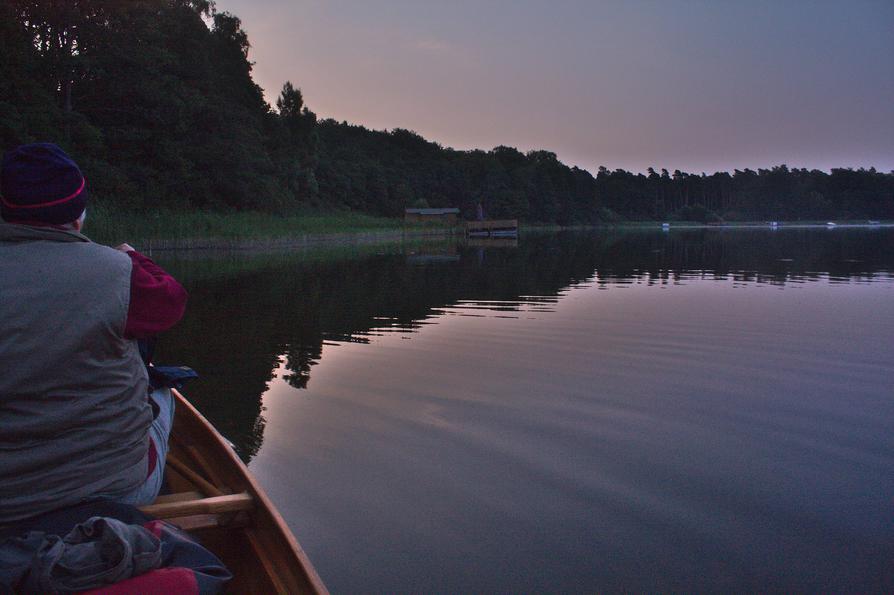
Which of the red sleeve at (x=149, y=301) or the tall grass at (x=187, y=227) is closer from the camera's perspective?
the red sleeve at (x=149, y=301)

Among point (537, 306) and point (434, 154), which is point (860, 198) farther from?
point (537, 306)

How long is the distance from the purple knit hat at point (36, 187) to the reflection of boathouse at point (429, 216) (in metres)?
53.1

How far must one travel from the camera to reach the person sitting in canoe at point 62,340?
190 cm

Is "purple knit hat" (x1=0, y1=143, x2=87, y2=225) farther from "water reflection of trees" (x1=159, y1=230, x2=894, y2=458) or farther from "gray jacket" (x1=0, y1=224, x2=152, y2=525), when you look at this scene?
"water reflection of trees" (x1=159, y1=230, x2=894, y2=458)

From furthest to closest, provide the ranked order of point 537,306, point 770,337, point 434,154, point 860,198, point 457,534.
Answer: point 860,198
point 434,154
point 537,306
point 770,337
point 457,534

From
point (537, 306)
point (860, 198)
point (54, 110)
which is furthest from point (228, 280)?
point (860, 198)

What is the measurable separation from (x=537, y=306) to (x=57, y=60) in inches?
1108

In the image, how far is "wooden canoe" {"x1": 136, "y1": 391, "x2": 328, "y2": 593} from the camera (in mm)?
2275

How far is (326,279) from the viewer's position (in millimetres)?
16531

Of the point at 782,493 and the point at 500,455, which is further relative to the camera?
the point at 500,455

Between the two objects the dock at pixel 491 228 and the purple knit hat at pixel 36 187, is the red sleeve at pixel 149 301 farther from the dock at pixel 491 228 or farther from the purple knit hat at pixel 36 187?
the dock at pixel 491 228

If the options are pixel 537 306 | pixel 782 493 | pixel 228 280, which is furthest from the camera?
pixel 228 280

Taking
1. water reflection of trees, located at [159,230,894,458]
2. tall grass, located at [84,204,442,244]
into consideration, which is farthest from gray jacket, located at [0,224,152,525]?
tall grass, located at [84,204,442,244]

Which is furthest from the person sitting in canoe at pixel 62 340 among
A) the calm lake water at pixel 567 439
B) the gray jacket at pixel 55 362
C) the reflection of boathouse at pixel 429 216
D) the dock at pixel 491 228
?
the dock at pixel 491 228
